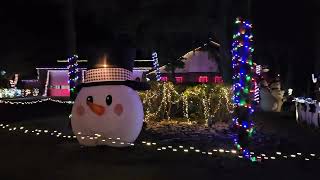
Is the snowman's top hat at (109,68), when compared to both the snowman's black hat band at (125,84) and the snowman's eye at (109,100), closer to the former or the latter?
the snowman's black hat band at (125,84)

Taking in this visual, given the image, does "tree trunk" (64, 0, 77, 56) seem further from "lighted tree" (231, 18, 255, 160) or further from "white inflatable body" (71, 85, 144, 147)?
"lighted tree" (231, 18, 255, 160)

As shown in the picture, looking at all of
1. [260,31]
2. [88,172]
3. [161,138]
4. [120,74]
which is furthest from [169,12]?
[260,31]

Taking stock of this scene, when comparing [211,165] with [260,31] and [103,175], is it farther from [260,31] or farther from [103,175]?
[260,31]

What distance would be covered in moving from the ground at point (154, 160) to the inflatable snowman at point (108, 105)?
397 mm

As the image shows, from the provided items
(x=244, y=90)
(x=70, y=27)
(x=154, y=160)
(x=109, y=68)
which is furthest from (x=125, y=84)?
(x=70, y=27)

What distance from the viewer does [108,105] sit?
11438 mm

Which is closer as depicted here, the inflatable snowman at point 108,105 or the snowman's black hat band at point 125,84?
the inflatable snowman at point 108,105

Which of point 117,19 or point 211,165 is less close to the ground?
point 117,19

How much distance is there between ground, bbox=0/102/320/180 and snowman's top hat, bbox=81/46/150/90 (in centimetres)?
163

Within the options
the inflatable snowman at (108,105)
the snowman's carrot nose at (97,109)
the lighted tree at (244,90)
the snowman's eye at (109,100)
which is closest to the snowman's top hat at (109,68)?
the inflatable snowman at (108,105)

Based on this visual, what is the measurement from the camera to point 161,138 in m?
14.4

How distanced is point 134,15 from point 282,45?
22.7 metres

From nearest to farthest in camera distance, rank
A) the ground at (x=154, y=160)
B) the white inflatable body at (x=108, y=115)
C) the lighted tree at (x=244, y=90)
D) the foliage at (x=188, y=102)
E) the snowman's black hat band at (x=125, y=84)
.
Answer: the ground at (x=154, y=160) → the lighted tree at (x=244, y=90) → the white inflatable body at (x=108, y=115) → the snowman's black hat band at (x=125, y=84) → the foliage at (x=188, y=102)

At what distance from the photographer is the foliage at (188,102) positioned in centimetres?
1866
